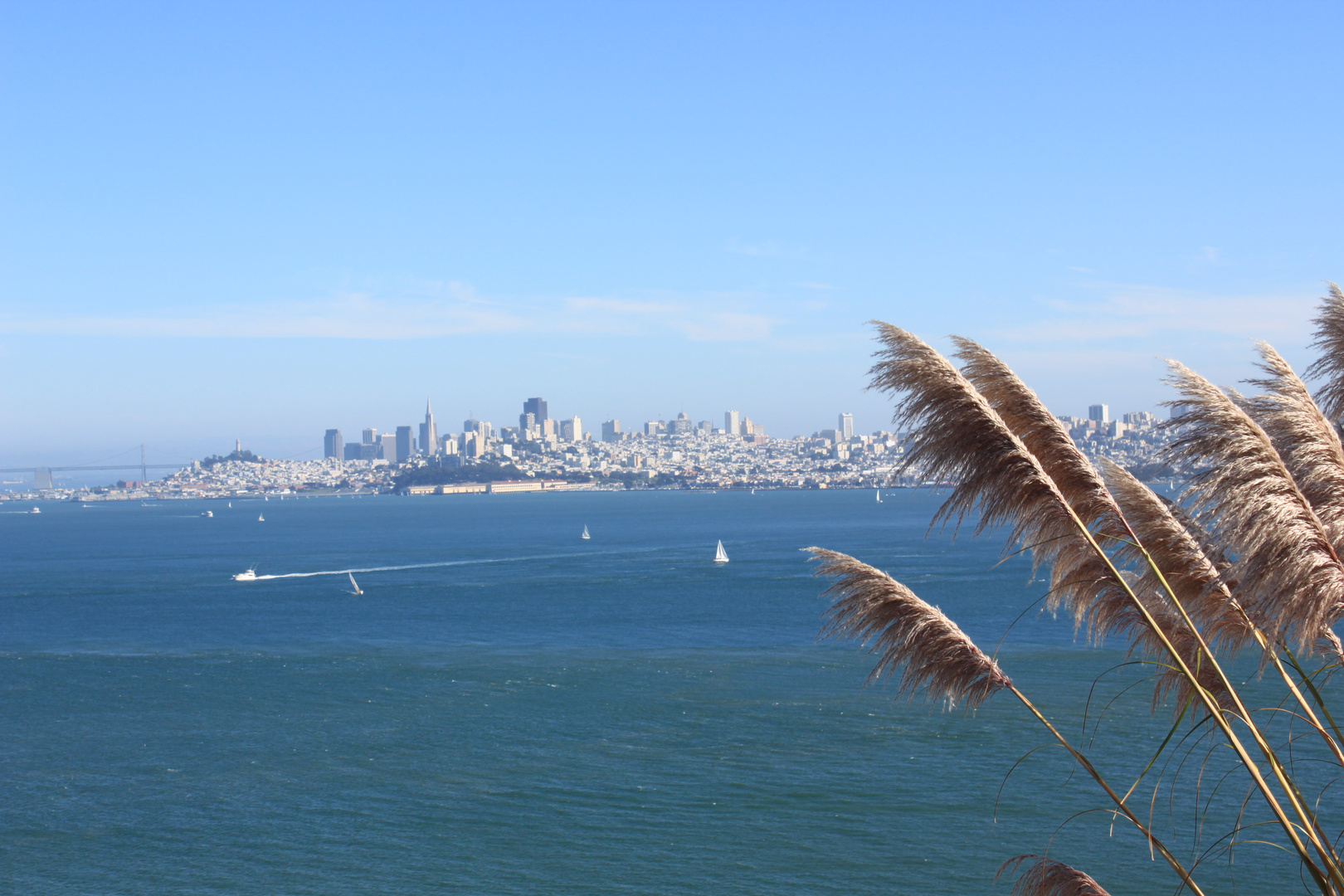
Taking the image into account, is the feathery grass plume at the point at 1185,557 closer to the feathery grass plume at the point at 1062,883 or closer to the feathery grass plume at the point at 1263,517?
the feathery grass plume at the point at 1263,517

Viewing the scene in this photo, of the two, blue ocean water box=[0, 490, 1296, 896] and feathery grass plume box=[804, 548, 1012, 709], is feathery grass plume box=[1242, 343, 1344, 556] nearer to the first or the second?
feathery grass plume box=[804, 548, 1012, 709]

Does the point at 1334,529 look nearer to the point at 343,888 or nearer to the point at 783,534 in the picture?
the point at 343,888

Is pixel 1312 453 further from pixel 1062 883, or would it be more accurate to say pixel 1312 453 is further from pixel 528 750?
pixel 528 750

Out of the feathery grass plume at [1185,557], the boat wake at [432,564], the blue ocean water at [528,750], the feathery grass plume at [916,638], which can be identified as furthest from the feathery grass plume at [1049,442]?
the boat wake at [432,564]

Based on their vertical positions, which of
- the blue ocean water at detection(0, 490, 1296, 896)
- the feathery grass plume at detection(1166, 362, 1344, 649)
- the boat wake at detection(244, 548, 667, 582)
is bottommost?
the blue ocean water at detection(0, 490, 1296, 896)

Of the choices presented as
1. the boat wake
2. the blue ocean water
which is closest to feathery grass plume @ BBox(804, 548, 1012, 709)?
the blue ocean water

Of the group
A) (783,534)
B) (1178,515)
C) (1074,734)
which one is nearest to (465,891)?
(1074,734)
